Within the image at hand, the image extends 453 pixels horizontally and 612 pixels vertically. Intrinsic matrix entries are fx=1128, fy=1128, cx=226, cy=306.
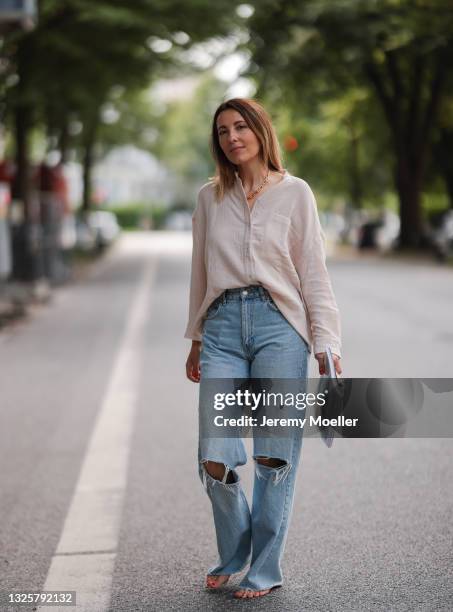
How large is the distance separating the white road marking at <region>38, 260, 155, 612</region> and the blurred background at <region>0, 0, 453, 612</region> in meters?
0.02

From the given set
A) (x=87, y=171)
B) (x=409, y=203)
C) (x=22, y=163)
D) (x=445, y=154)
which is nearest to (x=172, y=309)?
(x=22, y=163)

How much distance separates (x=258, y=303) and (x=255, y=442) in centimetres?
49

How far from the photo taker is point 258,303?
156 inches

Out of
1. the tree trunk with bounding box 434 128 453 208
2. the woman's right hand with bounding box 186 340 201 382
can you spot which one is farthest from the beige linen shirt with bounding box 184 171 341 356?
the tree trunk with bounding box 434 128 453 208

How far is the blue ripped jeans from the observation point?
3.94 meters

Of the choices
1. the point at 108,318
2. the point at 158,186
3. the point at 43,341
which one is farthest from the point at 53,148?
the point at 158,186

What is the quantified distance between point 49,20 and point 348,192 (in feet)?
126

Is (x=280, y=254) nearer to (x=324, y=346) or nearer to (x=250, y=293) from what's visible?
(x=250, y=293)

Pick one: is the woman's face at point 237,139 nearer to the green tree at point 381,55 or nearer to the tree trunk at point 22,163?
the green tree at point 381,55

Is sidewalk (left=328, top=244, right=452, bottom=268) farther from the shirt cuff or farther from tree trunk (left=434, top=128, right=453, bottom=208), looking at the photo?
the shirt cuff

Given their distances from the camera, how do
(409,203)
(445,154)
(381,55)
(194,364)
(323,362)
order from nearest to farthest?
1. (323,362)
2. (194,364)
3. (381,55)
4. (409,203)
5. (445,154)

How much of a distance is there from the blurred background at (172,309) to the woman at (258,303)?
336mm

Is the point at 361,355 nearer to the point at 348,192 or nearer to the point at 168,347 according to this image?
the point at 168,347

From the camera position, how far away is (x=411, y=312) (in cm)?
1670
